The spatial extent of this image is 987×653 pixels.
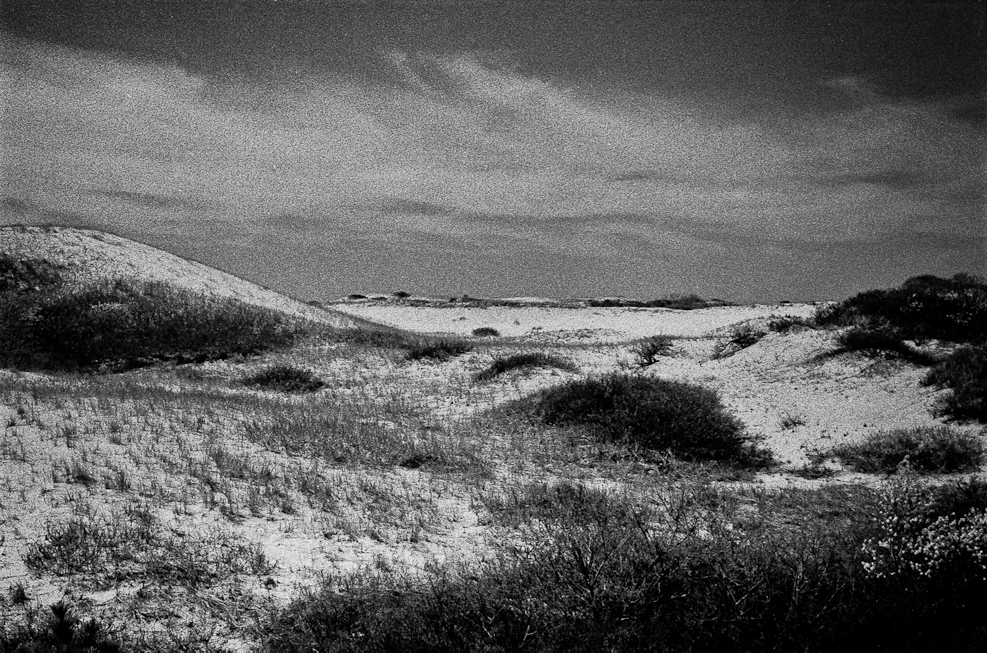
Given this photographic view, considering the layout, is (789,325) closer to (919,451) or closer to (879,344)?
(879,344)

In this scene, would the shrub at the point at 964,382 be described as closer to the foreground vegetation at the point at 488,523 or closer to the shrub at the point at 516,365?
the foreground vegetation at the point at 488,523

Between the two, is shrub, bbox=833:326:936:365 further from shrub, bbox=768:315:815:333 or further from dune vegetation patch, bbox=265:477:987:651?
dune vegetation patch, bbox=265:477:987:651

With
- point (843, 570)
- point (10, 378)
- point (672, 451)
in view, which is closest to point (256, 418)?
point (10, 378)

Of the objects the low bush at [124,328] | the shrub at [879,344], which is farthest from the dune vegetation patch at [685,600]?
the low bush at [124,328]

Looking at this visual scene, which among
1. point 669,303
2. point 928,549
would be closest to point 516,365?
point 928,549

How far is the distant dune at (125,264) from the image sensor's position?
26297 mm

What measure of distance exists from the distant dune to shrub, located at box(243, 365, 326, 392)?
9.32 metres

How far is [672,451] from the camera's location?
1105cm

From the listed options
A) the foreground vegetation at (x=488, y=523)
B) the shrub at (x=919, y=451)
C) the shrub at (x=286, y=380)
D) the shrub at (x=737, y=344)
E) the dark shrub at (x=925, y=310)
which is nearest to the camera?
the foreground vegetation at (x=488, y=523)

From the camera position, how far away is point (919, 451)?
32.8 feet

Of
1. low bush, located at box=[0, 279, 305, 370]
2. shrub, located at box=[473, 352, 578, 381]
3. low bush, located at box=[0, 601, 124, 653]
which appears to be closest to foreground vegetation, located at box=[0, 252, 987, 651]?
low bush, located at box=[0, 601, 124, 653]

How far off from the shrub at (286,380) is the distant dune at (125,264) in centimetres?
932

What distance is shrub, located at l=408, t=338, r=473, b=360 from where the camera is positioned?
2198cm

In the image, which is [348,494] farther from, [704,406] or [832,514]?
[704,406]
